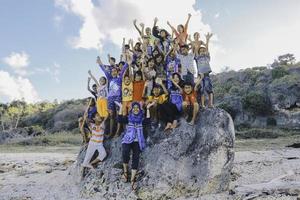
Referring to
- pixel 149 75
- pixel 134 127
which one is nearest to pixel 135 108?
pixel 134 127

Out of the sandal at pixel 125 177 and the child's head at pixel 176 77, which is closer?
the sandal at pixel 125 177

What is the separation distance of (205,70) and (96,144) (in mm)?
3061

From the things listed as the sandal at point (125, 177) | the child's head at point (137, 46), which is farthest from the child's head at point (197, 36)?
the sandal at point (125, 177)

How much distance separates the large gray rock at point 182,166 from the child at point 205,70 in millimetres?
445

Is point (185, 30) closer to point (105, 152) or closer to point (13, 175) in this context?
point (105, 152)

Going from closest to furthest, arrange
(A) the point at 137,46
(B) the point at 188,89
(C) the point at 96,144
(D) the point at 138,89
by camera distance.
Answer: (B) the point at 188,89 < (D) the point at 138,89 < (C) the point at 96,144 < (A) the point at 137,46

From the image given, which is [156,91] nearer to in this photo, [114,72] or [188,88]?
[188,88]

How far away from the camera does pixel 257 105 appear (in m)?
28.9

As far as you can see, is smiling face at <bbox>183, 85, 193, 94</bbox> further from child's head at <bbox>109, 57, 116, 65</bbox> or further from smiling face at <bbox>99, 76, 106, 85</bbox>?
child's head at <bbox>109, 57, 116, 65</bbox>

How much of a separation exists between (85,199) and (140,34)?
4.67 m

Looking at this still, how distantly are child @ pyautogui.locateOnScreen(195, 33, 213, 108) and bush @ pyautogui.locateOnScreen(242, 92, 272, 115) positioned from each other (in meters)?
20.5

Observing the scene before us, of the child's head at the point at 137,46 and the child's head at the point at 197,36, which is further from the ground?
the child's head at the point at 197,36

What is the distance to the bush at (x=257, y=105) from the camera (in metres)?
28.9

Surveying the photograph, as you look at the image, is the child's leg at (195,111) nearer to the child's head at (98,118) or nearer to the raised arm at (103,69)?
the child's head at (98,118)
